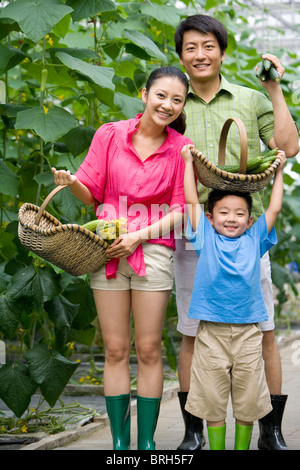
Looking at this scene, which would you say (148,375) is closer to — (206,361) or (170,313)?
(206,361)

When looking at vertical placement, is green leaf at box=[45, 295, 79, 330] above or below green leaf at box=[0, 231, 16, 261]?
below

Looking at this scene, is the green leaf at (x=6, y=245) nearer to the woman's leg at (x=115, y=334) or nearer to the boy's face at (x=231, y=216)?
the woman's leg at (x=115, y=334)

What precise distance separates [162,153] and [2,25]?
3.28ft

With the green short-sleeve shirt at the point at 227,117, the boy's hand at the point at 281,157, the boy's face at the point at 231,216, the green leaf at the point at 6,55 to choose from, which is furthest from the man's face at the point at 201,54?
the green leaf at the point at 6,55

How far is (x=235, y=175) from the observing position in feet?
9.13

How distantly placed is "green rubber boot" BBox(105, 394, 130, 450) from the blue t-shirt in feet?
1.36

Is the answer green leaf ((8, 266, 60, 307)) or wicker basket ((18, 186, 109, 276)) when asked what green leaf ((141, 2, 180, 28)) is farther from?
wicker basket ((18, 186, 109, 276))

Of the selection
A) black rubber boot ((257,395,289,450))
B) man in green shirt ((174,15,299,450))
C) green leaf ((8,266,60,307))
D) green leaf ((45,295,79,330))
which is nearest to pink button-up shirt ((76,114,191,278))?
man in green shirt ((174,15,299,450))

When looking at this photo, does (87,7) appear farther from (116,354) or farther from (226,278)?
(116,354)

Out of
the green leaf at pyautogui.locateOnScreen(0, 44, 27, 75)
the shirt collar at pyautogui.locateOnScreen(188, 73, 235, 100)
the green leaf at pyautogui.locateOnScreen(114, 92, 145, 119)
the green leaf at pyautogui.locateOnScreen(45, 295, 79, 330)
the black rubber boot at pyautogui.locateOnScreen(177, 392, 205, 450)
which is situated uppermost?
the green leaf at pyautogui.locateOnScreen(0, 44, 27, 75)

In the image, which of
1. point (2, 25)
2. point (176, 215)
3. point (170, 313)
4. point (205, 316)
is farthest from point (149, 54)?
point (170, 313)

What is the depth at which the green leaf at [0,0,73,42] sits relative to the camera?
3070 millimetres

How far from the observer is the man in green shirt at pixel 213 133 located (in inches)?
123

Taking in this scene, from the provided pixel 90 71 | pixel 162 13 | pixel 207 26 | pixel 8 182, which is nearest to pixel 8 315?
pixel 8 182
